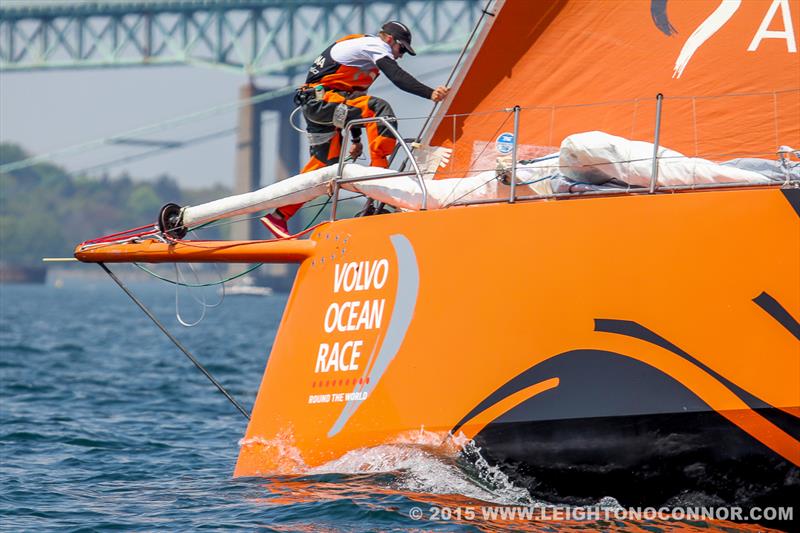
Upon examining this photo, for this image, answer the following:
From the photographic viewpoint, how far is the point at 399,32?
8.34m

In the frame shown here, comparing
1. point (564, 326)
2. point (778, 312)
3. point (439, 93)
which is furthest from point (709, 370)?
point (439, 93)

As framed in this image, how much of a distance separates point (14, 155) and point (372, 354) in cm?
12419

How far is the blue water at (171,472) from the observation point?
6879mm

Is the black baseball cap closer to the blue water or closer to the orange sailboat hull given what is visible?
the orange sailboat hull

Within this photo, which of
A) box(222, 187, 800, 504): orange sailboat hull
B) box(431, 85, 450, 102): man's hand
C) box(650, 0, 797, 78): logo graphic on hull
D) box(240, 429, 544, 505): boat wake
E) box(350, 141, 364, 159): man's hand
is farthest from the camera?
box(350, 141, 364, 159): man's hand

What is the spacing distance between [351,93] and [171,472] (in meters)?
2.76

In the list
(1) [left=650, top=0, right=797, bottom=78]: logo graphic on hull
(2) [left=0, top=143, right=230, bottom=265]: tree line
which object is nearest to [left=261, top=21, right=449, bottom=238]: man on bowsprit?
(1) [left=650, top=0, right=797, bottom=78]: logo graphic on hull

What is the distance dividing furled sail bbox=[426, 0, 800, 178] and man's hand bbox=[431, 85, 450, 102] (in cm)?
23

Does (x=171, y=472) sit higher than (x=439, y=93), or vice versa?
(x=439, y=93)

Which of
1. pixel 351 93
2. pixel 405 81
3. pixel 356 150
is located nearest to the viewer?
pixel 405 81

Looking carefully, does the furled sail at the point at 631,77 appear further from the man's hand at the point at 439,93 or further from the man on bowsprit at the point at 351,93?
the man on bowsprit at the point at 351,93

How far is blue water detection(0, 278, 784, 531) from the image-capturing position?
6.88 meters

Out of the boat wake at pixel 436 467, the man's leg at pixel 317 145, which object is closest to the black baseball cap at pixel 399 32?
the man's leg at pixel 317 145

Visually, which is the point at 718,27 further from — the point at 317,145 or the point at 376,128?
the point at 317,145
